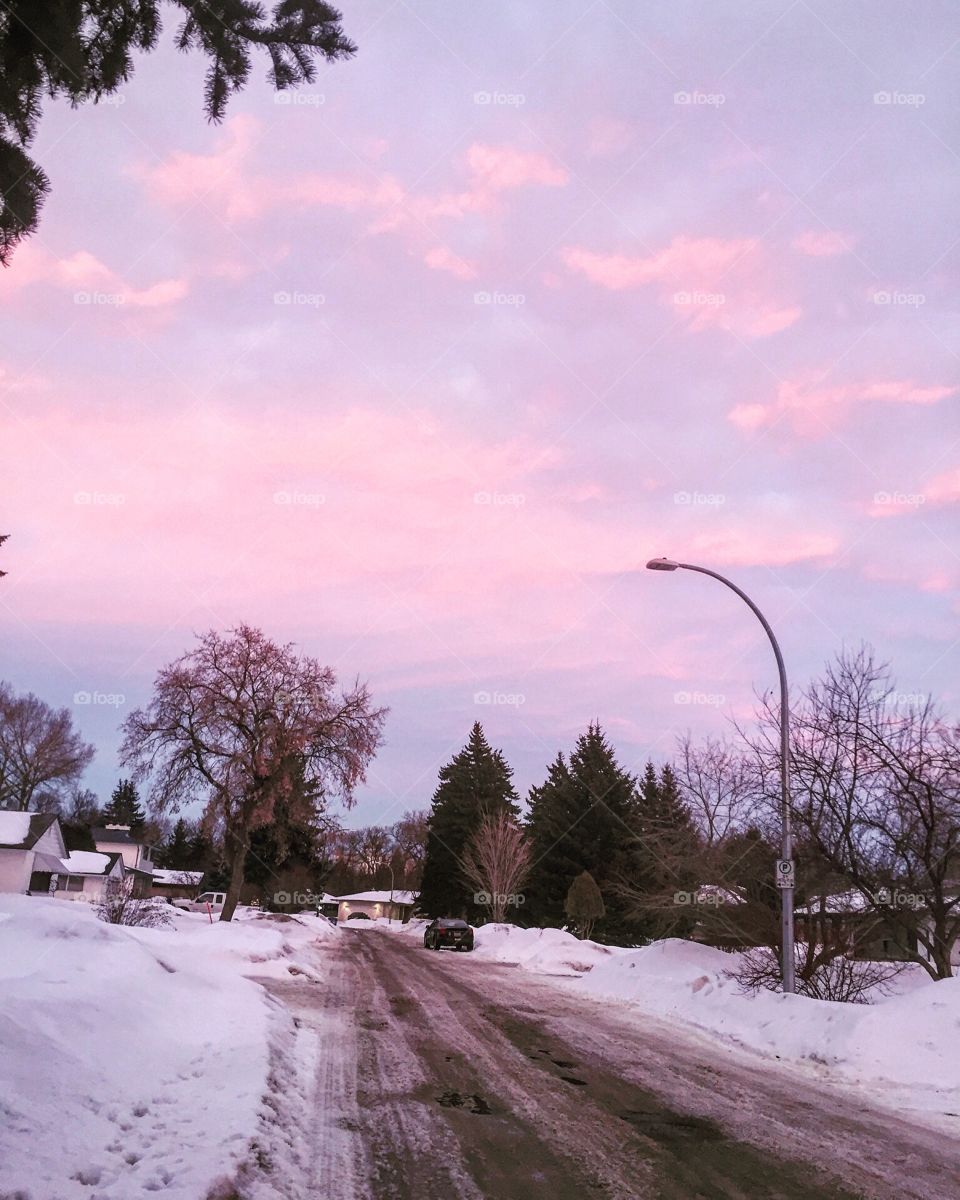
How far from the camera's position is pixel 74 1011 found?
7.41 metres

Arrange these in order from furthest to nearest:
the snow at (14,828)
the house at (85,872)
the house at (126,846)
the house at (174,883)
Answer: the house at (174,883)
the house at (126,846)
the house at (85,872)
the snow at (14,828)

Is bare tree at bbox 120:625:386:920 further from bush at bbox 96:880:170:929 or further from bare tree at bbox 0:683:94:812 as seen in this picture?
bare tree at bbox 0:683:94:812

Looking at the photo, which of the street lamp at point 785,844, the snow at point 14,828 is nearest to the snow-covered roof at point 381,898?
the snow at point 14,828

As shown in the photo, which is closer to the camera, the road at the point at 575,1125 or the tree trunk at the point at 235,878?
the road at the point at 575,1125

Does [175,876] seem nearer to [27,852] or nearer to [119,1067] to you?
[27,852]

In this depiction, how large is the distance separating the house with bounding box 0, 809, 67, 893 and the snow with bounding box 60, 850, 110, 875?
6.69 m

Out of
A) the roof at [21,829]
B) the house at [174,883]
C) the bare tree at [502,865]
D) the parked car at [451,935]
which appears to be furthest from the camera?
the house at [174,883]

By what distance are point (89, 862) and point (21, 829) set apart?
664 inches

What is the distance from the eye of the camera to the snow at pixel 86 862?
6381 cm

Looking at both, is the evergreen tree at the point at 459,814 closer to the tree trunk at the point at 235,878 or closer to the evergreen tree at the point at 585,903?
the evergreen tree at the point at 585,903

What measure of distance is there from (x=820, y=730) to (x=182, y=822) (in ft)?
335

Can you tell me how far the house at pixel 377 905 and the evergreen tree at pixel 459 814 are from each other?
28918mm

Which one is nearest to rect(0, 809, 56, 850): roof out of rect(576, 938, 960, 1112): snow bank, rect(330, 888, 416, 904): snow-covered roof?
rect(576, 938, 960, 1112): snow bank

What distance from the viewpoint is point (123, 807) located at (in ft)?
396
